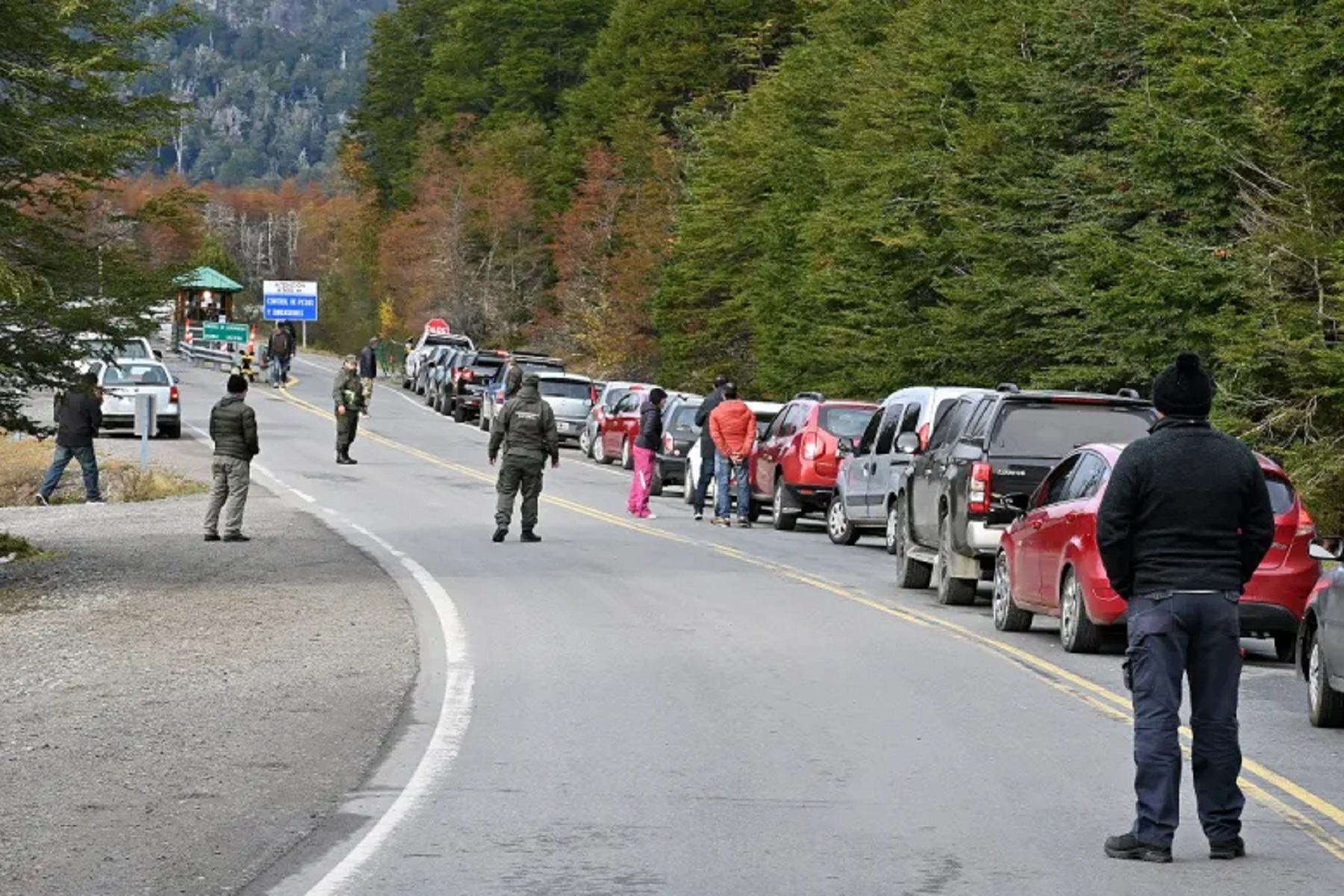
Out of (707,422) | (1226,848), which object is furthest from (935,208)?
(1226,848)

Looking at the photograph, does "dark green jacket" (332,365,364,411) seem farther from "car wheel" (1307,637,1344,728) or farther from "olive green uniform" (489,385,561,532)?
"car wheel" (1307,637,1344,728)

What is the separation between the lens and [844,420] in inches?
1246

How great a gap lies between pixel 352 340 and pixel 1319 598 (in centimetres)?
11668

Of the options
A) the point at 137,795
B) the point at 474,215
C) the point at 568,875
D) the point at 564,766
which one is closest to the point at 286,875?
the point at 568,875

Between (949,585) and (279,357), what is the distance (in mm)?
61385

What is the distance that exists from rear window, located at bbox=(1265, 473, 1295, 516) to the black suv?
78.8 inches

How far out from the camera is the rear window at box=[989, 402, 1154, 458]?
1936cm

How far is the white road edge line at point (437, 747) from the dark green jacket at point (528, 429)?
5.26m

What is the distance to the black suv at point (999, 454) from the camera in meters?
19.5

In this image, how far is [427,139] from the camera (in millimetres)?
120938

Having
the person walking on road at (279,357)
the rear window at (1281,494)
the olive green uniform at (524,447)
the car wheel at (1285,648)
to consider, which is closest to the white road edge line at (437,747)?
the olive green uniform at (524,447)

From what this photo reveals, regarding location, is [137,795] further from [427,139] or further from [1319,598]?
[427,139]

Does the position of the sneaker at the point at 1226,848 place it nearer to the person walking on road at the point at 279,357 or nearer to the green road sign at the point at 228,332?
the person walking on road at the point at 279,357

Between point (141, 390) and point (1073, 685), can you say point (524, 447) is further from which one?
point (141, 390)
